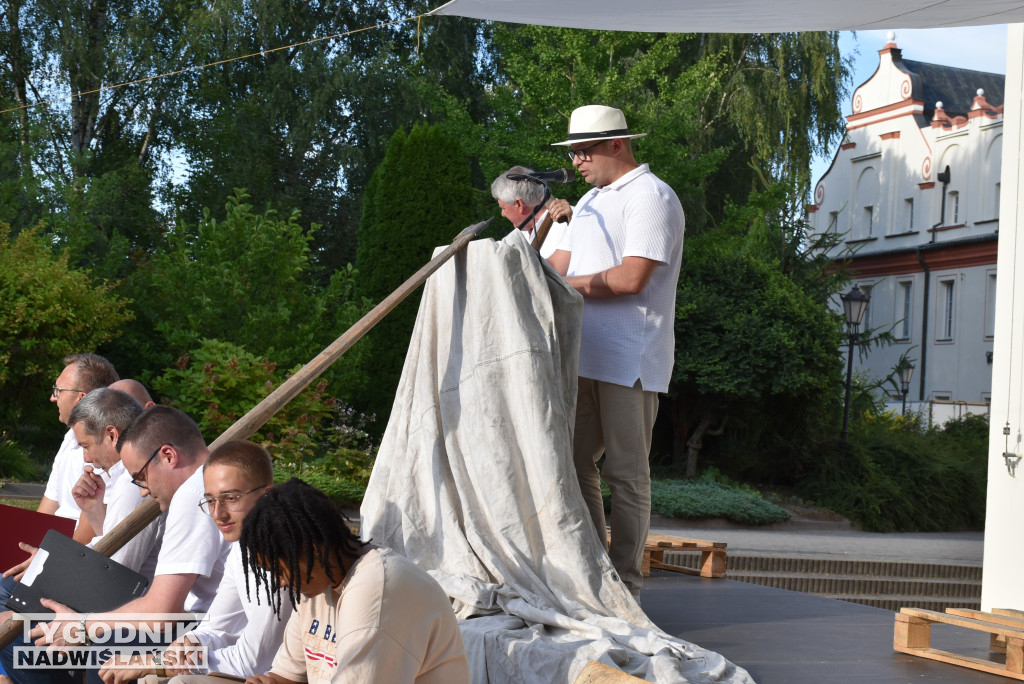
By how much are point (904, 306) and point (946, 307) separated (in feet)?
5.38

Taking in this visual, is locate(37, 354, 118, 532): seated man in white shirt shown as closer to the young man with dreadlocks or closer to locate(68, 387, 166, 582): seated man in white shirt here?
locate(68, 387, 166, 582): seated man in white shirt

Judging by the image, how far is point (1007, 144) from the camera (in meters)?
7.10

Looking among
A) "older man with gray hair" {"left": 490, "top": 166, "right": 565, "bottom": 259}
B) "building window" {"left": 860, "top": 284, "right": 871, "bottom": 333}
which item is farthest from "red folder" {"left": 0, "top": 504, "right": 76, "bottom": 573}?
"building window" {"left": 860, "top": 284, "right": 871, "bottom": 333}

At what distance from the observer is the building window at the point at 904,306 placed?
3309 centimetres

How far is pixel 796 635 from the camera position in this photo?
4484 mm

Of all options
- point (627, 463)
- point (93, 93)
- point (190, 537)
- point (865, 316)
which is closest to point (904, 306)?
point (865, 316)

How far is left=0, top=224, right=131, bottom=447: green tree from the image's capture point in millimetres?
12484

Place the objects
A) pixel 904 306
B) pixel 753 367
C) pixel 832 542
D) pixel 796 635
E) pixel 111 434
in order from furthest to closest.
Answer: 1. pixel 904 306
2. pixel 753 367
3. pixel 832 542
4. pixel 796 635
5. pixel 111 434

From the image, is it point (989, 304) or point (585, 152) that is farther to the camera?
point (989, 304)

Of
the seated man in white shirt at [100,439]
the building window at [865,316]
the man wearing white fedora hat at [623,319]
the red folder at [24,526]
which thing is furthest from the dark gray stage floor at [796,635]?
the building window at [865,316]

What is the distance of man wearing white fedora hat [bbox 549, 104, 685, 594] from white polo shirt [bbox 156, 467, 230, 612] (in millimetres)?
1702

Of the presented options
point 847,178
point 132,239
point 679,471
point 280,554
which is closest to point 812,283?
point 679,471

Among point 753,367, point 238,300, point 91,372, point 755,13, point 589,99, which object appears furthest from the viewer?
point 589,99

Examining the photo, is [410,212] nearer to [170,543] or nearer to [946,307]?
[170,543]
